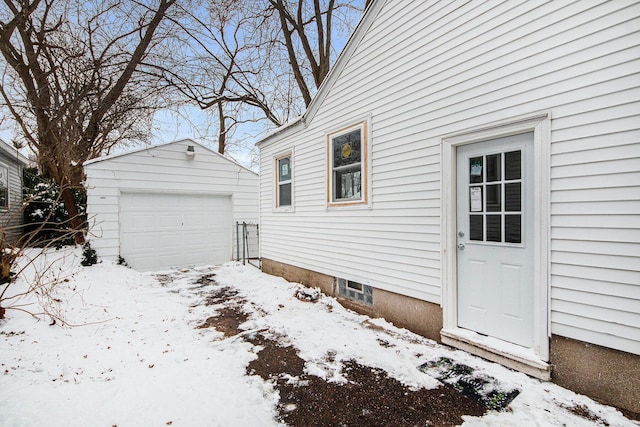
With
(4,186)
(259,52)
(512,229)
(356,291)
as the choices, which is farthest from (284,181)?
(4,186)

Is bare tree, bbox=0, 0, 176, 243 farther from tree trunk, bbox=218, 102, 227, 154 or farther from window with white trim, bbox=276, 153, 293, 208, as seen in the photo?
window with white trim, bbox=276, 153, 293, 208

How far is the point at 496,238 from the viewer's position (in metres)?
3.22

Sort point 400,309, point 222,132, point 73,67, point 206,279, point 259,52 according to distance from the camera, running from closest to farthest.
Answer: point 400,309
point 206,279
point 73,67
point 259,52
point 222,132

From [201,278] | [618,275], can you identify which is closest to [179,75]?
[201,278]

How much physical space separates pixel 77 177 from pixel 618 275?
46.3 ft

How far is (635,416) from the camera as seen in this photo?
228 cm

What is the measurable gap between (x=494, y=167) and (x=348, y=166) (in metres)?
2.37

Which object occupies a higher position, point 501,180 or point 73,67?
point 73,67

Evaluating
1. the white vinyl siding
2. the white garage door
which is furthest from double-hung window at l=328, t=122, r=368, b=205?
the white garage door

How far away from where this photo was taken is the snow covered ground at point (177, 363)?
2330 millimetres

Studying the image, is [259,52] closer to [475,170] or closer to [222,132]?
[222,132]

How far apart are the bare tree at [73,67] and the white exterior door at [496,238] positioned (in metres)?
8.66

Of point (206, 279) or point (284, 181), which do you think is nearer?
point (284, 181)

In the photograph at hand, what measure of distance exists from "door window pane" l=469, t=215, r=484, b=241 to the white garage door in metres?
7.84
